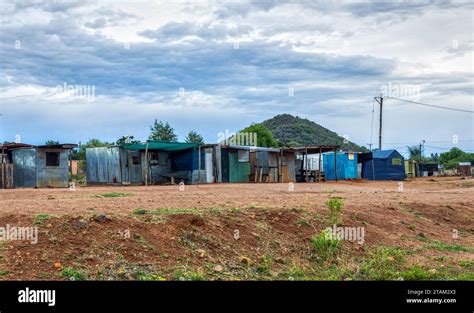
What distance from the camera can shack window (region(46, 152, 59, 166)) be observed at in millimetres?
28111

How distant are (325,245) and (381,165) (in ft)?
123

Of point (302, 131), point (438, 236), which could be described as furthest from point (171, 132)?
point (438, 236)

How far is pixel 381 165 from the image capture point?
153 ft

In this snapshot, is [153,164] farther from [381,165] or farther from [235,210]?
[235,210]

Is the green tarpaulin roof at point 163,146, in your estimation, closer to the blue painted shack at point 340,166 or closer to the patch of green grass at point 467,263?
the blue painted shack at point 340,166

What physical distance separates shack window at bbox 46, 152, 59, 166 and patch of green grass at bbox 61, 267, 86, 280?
2138 centimetres

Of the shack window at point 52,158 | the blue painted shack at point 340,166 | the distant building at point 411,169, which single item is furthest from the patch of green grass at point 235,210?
the distant building at point 411,169


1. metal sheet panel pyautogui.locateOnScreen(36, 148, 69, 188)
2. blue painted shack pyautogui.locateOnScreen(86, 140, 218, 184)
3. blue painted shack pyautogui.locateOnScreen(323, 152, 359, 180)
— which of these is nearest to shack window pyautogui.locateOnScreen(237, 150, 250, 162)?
blue painted shack pyautogui.locateOnScreen(86, 140, 218, 184)

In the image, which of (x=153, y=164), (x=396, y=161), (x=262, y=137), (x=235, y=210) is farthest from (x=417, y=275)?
(x=262, y=137)

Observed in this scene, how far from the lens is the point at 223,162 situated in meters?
34.9

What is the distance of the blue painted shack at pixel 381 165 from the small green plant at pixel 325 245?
3684cm

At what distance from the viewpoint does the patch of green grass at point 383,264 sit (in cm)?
929

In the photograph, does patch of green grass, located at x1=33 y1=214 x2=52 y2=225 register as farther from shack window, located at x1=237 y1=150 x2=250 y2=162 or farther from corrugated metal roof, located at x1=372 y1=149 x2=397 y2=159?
corrugated metal roof, located at x1=372 y1=149 x2=397 y2=159

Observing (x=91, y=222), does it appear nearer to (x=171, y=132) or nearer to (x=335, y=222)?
(x=335, y=222)
